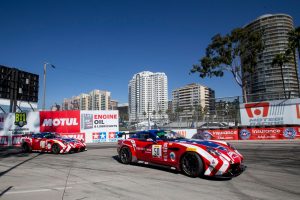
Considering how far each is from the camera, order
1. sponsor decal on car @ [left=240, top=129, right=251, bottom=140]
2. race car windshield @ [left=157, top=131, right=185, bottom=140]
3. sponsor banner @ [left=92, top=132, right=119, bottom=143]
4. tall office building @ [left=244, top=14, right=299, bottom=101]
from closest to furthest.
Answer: race car windshield @ [left=157, top=131, right=185, bottom=140] < sponsor decal on car @ [left=240, top=129, right=251, bottom=140] < sponsor banner @ [left=92, top=132, right=119, bottom=143] < tall office building @ [left=244, top=14, right=299, bottom=101]

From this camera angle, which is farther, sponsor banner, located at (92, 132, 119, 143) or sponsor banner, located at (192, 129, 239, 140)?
sponsor banner, located at (92, 132, 119, 143)

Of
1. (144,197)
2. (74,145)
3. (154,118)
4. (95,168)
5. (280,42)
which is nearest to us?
(144,197)

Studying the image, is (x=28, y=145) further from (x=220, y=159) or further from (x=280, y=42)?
(x=280, y=42)

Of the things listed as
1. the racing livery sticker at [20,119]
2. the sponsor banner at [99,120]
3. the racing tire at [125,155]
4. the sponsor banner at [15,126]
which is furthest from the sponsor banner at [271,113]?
the racing livery sticker at [20,119]

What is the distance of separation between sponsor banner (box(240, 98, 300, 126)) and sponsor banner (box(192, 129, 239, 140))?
6.38 ft

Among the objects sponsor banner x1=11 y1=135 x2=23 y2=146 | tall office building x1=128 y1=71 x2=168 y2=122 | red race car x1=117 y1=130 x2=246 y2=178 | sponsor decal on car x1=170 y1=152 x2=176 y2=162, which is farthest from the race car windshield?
tall office building x1=128 y1=71 x2=168 y2=122

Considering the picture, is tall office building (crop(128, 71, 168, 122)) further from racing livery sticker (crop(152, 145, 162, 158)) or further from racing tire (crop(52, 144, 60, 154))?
racing livery sticker (crop(152, 145, 162, 158))

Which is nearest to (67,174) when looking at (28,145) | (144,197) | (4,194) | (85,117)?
(4,194)

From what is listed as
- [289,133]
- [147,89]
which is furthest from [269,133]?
[147,89]

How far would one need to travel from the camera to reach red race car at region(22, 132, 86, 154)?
44.2 ft

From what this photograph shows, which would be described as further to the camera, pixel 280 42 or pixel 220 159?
pixel 280 42

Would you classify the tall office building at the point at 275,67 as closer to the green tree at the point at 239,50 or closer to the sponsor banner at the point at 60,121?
the green tree at the point at 239,50

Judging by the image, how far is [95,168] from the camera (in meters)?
8.75

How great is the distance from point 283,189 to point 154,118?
2093 centimetres
